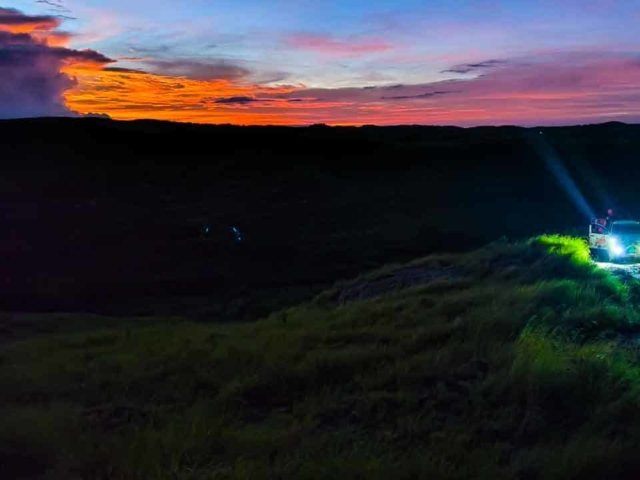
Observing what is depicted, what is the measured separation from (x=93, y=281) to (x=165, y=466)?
33798 millimetres

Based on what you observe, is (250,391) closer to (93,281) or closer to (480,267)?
(480,267)

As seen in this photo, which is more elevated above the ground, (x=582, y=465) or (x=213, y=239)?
(x=582, y=465)

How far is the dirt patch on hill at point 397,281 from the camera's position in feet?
58.6

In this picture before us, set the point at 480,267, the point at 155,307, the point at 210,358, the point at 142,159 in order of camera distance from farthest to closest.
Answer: the point at 142,159, the point at 155,307, the point at 480,267, the point at 210,358

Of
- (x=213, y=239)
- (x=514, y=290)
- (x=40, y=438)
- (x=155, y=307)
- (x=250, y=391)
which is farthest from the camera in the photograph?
(x=213, y=239)

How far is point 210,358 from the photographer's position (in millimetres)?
10547

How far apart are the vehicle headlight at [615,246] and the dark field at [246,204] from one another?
13268mm

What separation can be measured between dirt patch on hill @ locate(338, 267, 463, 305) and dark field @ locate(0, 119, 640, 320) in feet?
22.4

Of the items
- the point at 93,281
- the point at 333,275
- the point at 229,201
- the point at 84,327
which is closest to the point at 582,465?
the point at 84,327

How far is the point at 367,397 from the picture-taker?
7.70 m

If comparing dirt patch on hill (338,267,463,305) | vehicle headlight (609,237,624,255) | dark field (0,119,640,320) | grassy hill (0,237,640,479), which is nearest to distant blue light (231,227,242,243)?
dark field (0,119,640,320)

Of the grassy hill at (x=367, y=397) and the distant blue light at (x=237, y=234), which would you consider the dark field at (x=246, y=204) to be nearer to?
the distant blue light at (x=237, y=234)

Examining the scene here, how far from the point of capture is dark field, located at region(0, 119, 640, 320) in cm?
3719

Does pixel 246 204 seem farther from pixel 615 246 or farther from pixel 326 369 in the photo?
pixel 326 369
